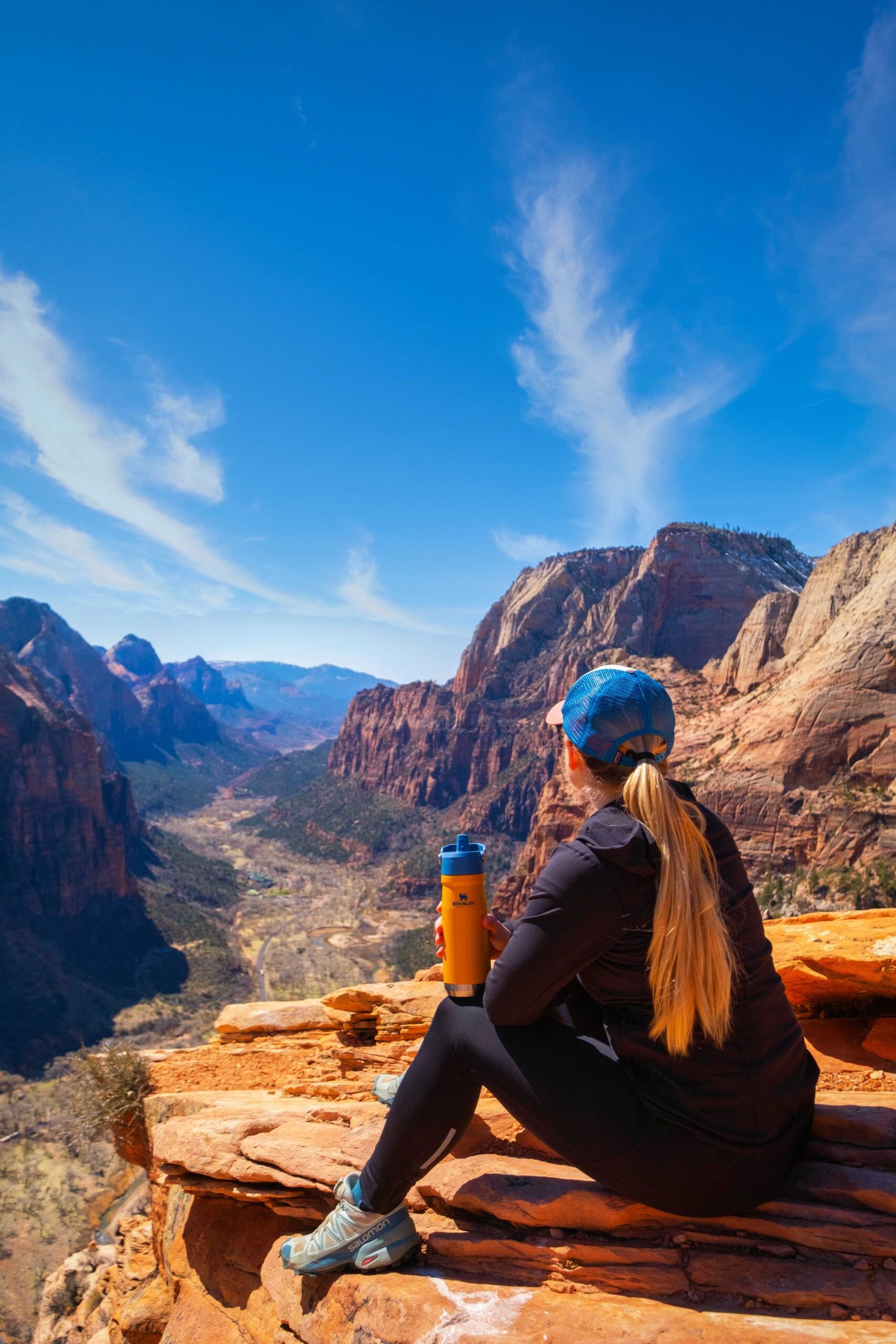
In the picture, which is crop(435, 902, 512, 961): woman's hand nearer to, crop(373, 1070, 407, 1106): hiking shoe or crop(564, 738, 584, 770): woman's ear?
crop(564, 738, 584, 770): woman's ear

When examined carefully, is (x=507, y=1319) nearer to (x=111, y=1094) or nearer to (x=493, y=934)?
(x=493, y=934)

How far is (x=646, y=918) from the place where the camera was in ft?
7.25

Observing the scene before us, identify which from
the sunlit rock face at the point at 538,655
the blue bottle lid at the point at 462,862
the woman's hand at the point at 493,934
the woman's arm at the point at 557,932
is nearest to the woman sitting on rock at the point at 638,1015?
the woman's arm at the point at 557,932

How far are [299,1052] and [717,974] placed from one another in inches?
247

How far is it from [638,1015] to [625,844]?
74 centimetres

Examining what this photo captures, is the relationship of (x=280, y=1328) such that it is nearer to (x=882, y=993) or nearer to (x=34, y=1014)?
(x=882, y=993)

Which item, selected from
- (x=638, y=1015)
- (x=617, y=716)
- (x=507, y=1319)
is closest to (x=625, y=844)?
(x=617, y=716)

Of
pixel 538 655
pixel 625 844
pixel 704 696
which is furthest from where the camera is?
pixel 538 655

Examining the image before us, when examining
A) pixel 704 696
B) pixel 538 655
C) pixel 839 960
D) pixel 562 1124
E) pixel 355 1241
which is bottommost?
pixel 355 1241

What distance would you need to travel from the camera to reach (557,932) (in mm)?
2176

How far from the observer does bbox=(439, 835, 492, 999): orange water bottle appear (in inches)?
105

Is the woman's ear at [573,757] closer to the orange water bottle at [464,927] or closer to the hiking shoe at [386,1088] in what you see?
the orange water bottle at [464,927]

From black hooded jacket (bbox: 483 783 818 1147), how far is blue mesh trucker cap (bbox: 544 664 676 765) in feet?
0.73

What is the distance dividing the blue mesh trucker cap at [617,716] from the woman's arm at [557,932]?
0.41m
